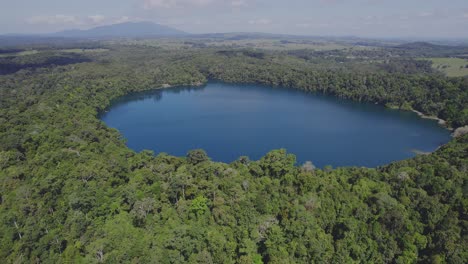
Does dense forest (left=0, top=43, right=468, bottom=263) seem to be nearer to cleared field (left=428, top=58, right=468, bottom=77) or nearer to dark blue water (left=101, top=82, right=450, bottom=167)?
dark blue water (left=101, top=82, right=450, bottom=167)

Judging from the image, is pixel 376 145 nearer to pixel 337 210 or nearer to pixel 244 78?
pixel 337 210

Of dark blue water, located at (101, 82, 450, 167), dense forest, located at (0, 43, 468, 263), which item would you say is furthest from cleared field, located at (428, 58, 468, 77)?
dense forest, located at (0, 43, 468, 263)

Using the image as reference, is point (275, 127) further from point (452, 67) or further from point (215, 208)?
point (452, 67)

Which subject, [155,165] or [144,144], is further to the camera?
[144,144]

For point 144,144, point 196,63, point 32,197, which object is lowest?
point 144,144

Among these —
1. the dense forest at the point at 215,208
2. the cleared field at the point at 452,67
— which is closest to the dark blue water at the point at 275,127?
the dense forest at the point at 215,208

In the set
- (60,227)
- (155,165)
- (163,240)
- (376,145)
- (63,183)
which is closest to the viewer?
(163,240)

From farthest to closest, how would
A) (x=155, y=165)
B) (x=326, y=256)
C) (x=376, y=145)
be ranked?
(x=376, y=145)
(x=155, y=165)
(x=326, y=256)

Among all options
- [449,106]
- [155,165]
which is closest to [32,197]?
[155,165]
